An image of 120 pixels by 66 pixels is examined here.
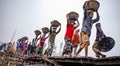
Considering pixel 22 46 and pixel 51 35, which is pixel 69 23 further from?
pixel 22 46

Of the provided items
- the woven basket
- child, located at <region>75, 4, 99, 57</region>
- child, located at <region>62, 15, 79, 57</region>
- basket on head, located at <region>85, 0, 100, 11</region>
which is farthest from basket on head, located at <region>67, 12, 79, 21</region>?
basket on head, located at <region>85, 0, 100, 11</region>

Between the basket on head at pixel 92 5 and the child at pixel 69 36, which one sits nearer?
the basket on head at pixel 92 5

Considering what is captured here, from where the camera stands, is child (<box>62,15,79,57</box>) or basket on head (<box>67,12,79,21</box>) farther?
basket on head (<box>67,12,79,21</box>)

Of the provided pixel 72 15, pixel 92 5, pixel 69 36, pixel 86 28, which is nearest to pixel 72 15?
pixel 72 15

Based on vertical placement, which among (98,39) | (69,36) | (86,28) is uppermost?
(86,28)

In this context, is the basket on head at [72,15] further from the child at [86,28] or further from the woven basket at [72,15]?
the child at [86,28]

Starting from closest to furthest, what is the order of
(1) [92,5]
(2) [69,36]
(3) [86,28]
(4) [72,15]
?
(3) [86,28] < (1) [92,5] < (2) [69,36] < (4) [72,15]

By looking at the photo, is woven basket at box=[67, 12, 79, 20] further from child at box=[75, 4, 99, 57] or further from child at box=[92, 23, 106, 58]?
child at box=[92, 23, 106, 58]

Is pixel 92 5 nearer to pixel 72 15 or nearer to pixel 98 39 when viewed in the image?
pixel 98 39

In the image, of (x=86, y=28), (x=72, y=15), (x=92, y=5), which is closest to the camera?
(x=86, y=28)

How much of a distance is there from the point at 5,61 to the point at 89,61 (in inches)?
405

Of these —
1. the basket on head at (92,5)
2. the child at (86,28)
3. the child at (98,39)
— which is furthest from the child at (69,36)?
the basket on head at (92,5)

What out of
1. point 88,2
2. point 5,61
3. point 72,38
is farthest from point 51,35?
point 5,61

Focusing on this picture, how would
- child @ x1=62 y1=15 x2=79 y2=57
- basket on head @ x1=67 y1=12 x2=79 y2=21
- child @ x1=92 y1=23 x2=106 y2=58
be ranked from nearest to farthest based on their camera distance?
child @ x1=92 y1=23 x2=106 y2=58 < child @ x1=62 y1=15 x2=79 y2=57 < basket on head @ x1=67 y1=12 x2=79 y2=21
